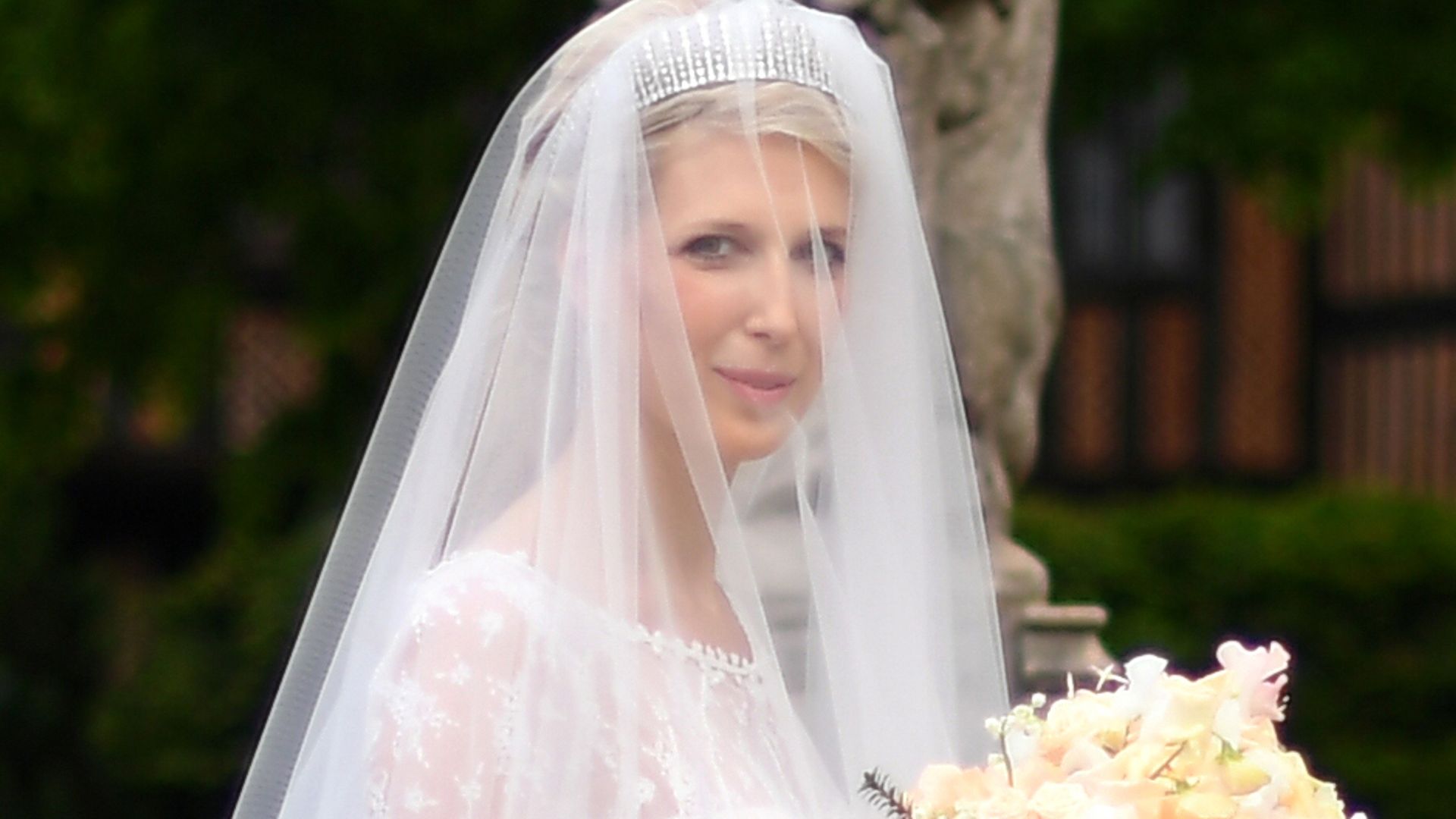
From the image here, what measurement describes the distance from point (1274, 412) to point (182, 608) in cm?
658

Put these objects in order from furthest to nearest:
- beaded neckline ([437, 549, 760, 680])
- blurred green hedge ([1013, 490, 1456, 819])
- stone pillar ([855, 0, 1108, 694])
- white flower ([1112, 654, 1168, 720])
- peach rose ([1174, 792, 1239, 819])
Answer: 1. blurred green hedge ([1013, 490, 1456, 819])
2. stone pillar ([855, 0, 1108, 694])
3. beaded neckline ([437, 549, 760, 680])
4. white flower ([1112, 654, 1168, 720])
5. peach rose ([1174, 792, 1239, 819])

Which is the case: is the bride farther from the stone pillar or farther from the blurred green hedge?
the blurred green hedge

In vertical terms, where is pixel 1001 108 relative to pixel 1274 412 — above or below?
above

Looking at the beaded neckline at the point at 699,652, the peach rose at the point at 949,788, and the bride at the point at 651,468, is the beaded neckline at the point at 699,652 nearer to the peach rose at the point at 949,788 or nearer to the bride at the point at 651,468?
the bride at the point at 651,468

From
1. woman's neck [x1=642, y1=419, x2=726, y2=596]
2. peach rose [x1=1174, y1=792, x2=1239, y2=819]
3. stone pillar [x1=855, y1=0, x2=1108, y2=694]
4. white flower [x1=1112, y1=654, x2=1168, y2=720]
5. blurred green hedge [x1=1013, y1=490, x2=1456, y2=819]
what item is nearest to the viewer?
peach rose [x1=1174, y1=792, x2=1239, y2=819]

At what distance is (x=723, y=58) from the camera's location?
8.63ft

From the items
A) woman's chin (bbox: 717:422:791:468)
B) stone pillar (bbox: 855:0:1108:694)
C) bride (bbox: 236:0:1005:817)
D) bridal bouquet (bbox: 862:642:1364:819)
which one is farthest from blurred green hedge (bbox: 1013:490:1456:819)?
bridal bouquet (bbox: 862:642:1364:819)

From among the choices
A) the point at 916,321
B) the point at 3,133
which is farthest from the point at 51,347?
the point at 916,321

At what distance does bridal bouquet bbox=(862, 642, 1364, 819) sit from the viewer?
7.46 feet

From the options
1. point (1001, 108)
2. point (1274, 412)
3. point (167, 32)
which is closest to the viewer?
point (1001, 108)

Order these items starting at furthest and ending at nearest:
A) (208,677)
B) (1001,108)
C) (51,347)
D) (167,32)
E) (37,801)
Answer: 1. (37,801)
2. (208,677)
3. (51,347)
4. (167,32)
5. (1001,108)

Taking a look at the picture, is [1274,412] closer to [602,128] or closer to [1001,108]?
[1001,108]

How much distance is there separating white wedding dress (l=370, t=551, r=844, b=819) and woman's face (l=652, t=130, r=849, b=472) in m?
0.25

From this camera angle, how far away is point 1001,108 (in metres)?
4.59
